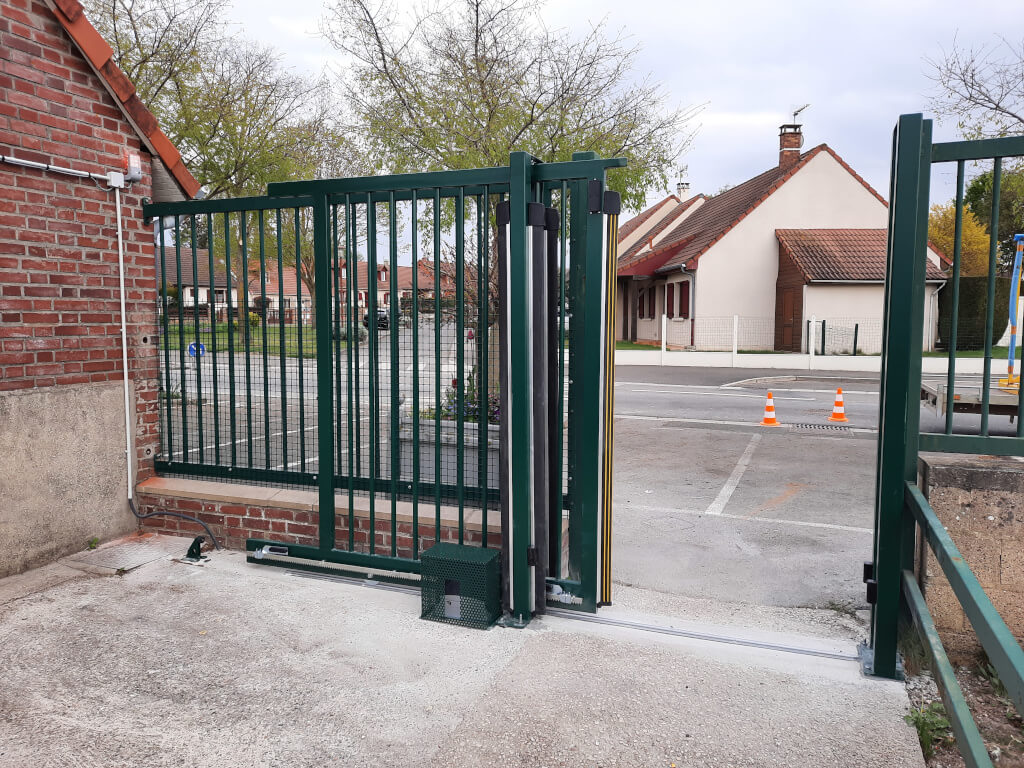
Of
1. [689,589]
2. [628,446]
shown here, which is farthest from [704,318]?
[689,589]

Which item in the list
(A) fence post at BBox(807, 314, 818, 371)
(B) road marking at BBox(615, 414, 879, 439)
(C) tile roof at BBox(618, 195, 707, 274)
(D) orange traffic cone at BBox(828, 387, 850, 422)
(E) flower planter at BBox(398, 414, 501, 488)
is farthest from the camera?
(C) tile roof at BBox(618, 195, 707, 274)

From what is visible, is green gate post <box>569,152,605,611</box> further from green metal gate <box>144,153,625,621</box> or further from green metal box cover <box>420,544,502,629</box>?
green metal box cover <box>420,544,502,629</box>

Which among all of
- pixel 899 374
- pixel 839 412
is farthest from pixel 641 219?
pixel 899 374

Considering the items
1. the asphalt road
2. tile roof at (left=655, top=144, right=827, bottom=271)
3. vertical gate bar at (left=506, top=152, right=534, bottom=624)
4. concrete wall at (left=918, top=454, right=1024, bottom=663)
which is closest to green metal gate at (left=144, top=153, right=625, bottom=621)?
vertical gate bar at (left=506, top=152, right=534, bottom=624)

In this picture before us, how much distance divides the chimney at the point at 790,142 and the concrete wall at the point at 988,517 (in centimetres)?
2878

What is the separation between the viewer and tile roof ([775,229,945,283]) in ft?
74.2

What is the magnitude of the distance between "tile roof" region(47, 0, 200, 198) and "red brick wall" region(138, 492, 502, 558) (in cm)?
223

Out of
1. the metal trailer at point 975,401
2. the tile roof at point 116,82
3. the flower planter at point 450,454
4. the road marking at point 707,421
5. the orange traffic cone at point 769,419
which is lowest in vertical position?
the road marking at point 707,421

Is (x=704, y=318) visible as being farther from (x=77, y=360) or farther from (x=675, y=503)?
(x=77, y=360)

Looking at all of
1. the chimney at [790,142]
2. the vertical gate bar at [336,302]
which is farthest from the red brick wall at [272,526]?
the chimney at [790,142]

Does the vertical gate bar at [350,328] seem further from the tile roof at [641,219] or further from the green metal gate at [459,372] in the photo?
the tile roof at [641,219]

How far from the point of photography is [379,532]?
4.41 m

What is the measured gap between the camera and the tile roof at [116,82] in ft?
14.3

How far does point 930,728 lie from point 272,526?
3644 millimetres
